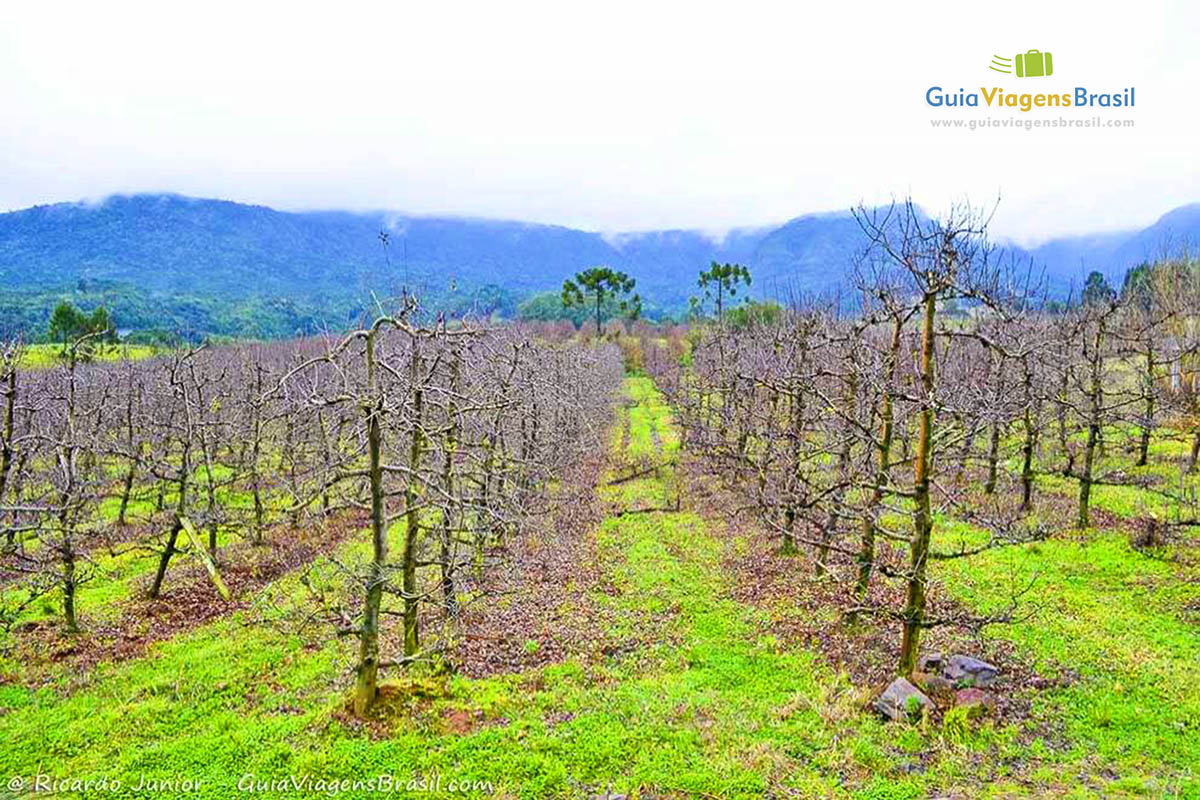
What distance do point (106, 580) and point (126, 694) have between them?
395 inches

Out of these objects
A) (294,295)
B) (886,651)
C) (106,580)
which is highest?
(294,295)

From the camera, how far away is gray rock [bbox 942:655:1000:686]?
11.2m

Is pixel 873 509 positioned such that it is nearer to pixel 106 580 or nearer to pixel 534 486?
pixel 534 486

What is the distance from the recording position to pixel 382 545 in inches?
396

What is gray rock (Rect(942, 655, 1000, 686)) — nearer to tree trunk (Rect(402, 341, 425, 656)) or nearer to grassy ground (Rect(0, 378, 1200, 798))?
→ grassy ground (Rect(0, 378, 1200, 798))

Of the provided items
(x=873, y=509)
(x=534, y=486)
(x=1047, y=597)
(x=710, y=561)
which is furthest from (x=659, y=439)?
(x=873, y=509)

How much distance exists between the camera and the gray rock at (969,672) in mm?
11211

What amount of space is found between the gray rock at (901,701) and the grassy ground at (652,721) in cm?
31

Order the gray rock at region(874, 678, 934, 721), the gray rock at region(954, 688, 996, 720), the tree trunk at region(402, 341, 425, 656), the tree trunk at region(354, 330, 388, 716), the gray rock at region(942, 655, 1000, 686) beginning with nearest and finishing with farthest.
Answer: the tree trunk at region(354, 330, 388, 716), the gray rock at region(874, 678, 934, 721), the gray rock at region(954, 688, 996, 720), the tree trunk at region(402, 341, 425, 656), the gray rock at region(942, 655, 1000, 686)

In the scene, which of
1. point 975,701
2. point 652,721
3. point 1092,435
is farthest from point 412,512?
point 1092,435

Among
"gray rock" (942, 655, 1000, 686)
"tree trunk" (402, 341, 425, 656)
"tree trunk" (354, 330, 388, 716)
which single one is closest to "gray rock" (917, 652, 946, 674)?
"gray rock" (942, 655, 1000, 686)

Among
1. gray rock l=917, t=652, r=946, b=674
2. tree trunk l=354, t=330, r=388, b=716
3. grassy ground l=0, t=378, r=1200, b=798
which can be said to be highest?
tree trunk l=354, t=330, r=388, b=716

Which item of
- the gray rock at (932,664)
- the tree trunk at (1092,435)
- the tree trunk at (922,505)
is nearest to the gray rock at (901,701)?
the tree trunk at (922,505)

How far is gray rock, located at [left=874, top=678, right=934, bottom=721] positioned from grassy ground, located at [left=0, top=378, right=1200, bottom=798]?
1.00 feet
